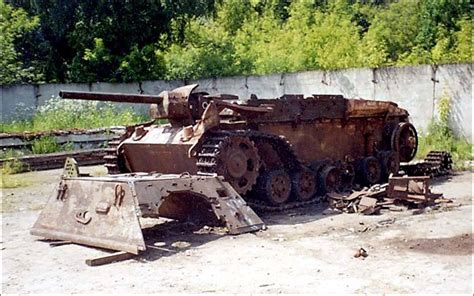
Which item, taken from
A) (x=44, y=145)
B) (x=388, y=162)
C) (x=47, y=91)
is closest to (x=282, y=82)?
(x=44, y=145)

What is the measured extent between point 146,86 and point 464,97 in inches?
451

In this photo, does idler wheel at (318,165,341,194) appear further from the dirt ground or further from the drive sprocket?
the drive sprocket

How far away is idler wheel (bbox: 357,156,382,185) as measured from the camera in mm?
12086

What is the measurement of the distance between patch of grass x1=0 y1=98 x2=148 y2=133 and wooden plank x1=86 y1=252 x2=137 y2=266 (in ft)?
40.6

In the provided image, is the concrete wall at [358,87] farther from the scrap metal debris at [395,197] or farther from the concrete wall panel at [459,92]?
the scrap metal debris at [395,197]

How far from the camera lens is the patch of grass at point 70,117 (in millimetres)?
19156

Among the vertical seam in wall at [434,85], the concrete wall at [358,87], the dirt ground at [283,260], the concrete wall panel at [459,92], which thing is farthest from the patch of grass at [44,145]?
the concrete wall panel at [459,92]

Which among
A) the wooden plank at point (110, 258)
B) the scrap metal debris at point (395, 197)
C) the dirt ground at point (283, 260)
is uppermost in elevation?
the scrap metal debris at point (395, 197)

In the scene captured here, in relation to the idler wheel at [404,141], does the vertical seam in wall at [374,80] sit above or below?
above

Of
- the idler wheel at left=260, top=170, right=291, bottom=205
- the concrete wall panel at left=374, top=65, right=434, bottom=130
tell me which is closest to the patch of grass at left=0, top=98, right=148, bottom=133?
the concrete wall panel at left=374, top=65, right=434, bottom=130

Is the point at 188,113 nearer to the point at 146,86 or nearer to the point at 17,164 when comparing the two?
the point at 17,164

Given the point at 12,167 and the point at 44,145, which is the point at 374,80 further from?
the point at 12,167

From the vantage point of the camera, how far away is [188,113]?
10.1 meters

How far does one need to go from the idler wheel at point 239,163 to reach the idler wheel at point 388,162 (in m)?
3.61
